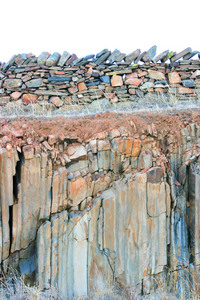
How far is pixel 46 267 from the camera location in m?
3.00

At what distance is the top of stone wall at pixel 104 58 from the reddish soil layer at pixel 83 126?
458 centimetres

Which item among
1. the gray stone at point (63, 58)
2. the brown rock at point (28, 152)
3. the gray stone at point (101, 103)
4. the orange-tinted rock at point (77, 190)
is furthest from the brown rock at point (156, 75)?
the brown rock at point (28, 152)

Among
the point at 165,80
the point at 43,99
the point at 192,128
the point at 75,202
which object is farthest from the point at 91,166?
the point at 165,80

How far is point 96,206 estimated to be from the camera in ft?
10.6

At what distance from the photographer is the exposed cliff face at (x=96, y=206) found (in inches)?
119

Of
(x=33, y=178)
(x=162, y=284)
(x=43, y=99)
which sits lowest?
(x=162, y=284)

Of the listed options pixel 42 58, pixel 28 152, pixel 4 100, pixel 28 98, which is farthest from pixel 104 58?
pixel 28 152

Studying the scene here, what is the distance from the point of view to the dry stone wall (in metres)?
7.91

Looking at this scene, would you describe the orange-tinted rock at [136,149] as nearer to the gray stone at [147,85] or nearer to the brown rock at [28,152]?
the brown rock at [28,152]

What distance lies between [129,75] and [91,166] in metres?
5.70

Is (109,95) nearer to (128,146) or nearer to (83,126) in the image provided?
(83,126)

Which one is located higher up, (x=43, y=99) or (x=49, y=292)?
(x=43, y=99)

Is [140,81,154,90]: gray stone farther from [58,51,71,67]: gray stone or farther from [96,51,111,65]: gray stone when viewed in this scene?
[58,51,71,67]: gray stone

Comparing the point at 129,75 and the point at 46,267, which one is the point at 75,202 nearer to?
the point at 46,267
